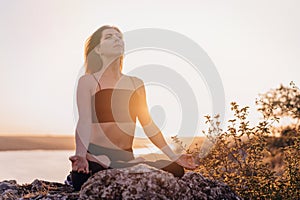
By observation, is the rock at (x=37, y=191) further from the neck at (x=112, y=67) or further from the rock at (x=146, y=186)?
the neck at (x=112, y=67)

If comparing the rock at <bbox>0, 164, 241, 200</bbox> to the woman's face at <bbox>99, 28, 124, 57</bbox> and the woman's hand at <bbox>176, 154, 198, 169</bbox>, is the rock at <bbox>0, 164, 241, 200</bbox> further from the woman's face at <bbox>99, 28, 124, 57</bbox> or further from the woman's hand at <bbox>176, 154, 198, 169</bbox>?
the woman's face at <bbox>99, 28, 124, 57</bbox>

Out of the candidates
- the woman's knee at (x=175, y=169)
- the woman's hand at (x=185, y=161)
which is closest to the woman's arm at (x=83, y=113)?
the woman's knee at (x=175, y=169)

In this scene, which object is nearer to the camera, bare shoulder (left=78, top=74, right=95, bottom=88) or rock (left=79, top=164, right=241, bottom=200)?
rock (left=79, top=164, right=241, bottom=200)

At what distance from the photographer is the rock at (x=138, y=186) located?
4660 millimetres

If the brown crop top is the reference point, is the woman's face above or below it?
above

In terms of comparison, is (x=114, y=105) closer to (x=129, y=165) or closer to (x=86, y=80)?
(x=86, y=80)

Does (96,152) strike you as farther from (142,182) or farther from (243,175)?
(243,175)

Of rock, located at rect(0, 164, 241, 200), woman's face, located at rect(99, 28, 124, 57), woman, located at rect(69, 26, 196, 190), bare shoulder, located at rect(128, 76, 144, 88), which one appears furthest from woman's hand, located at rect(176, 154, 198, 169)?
woman's face, located at rect(99, 28, 124, 57)

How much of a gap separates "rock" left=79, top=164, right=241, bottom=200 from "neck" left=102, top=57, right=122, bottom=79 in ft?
5.62

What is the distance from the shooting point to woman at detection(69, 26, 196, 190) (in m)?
5.63

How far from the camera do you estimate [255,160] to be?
814 cm

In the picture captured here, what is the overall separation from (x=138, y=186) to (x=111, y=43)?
2.18 m

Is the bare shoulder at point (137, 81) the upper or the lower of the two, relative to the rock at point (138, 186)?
upper

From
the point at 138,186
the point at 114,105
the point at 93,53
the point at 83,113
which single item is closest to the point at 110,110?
the point at 114,105
